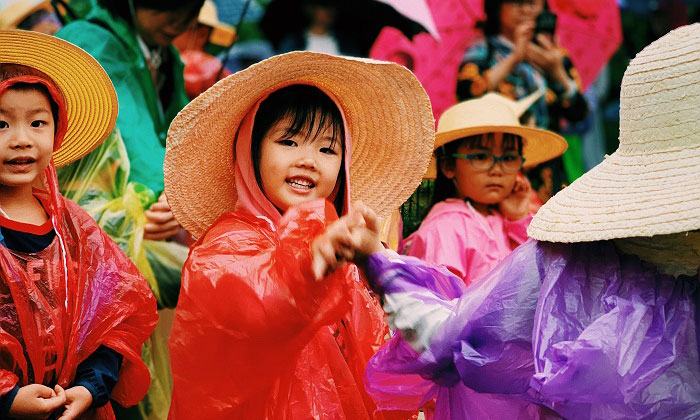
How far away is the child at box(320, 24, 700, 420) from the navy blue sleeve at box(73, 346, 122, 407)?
0.94 m

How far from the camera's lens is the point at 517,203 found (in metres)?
4.15

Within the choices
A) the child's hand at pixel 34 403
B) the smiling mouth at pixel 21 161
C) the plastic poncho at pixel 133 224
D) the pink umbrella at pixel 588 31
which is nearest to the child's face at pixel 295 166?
the smiling mouth at pixel 21 161

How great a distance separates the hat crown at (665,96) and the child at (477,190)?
182 cm

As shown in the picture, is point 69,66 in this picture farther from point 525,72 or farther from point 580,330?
point 525,72

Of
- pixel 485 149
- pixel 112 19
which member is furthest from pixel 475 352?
pixel 112 19

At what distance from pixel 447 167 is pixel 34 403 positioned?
2.31 meters

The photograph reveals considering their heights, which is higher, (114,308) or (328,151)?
(328,151)

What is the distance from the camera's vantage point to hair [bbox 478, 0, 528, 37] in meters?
5.85

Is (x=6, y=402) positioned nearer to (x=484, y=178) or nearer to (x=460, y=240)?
(x=460, y=240)

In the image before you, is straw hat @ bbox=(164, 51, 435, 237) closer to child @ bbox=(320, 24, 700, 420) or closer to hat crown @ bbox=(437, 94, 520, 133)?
child @ bbox=(320, 24, 700, 420)

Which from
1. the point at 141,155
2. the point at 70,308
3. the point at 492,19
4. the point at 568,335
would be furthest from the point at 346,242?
the point at 492,19

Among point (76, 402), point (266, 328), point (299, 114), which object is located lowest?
point (76, 402)

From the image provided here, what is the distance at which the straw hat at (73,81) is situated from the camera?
2537mm

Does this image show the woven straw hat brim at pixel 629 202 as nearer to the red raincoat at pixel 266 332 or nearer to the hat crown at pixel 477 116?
the red raincoat at pixel 266 332
